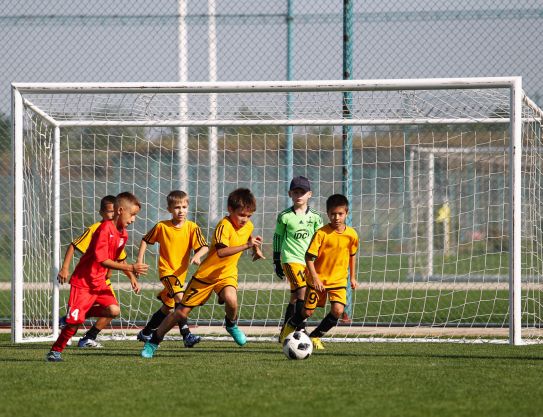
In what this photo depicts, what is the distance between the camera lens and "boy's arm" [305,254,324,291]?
845 centimetres

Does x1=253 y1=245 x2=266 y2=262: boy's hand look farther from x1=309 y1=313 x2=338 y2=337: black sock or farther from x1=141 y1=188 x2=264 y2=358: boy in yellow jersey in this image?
x1=309 y1=313 x2=338 y2=337: black sock

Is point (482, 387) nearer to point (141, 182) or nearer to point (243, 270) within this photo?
point (243, 270)

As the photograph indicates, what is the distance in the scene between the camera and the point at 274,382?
650cm

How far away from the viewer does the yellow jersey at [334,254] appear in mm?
8797

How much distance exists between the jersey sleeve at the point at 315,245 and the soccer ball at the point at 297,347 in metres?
0.96

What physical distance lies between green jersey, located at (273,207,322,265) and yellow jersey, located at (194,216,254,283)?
0.99 m

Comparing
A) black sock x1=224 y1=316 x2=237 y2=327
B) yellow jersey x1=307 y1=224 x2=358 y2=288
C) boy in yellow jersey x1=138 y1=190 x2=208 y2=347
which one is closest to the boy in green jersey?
yellow jersey x1=307 y1=224 x2=358 y2=288

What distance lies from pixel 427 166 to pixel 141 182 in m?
6.71

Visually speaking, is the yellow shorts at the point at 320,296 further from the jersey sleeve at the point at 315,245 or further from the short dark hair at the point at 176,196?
the short dark hair at the point at 176,196

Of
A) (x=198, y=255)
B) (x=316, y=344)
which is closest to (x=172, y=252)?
(x=198, y=255)

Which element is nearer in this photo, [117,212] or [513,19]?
[117,212]

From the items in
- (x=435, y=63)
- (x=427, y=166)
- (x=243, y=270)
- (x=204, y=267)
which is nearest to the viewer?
(x=204, y=267)

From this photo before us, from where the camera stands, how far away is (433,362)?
7.77 metres

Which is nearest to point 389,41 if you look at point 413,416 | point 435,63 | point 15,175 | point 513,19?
point 435,63
